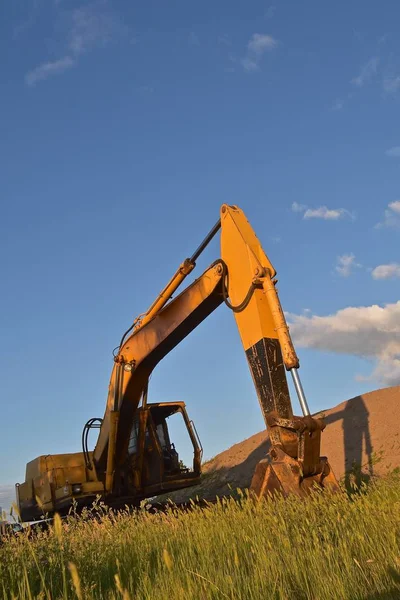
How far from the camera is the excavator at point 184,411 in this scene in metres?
7.31

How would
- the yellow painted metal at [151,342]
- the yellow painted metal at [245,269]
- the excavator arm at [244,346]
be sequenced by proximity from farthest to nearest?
1. the yellow painted metal at [151,342]
2. the yellow painted metal at [245,269]
3. the excavator arm at [244,346]

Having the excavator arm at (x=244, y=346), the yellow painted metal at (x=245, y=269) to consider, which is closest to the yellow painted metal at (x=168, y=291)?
the excavator arm at (x=244, y=346)

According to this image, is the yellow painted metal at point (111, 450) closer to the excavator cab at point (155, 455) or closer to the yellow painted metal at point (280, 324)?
the excavator cab at point (155, 455)

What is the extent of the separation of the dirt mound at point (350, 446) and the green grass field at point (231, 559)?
33.0 ft

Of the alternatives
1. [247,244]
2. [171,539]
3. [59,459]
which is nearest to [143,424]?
[59,459]

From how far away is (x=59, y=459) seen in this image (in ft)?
44.2

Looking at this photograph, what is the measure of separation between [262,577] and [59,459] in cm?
1098

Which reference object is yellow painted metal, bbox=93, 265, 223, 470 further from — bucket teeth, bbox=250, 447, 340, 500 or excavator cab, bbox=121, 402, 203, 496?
bucket teeth, bbox=250, 447, 340, 500

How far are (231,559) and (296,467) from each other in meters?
3.23

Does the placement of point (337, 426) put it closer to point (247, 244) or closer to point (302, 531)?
point (247, 244)

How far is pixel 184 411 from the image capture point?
45.6ft

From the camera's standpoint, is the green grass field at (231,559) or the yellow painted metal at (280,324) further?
the yellow painted metal at (280,324)

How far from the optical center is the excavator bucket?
700 cm

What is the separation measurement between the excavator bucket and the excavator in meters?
0.01
